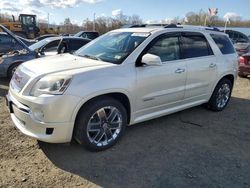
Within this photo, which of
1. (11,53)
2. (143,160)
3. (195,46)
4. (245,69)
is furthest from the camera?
(245,69)

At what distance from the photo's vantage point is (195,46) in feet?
17.2

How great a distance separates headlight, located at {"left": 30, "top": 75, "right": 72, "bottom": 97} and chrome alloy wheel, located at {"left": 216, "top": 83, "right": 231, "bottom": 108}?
3779mm

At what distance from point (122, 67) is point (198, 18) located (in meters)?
42.0

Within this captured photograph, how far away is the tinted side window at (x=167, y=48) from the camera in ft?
14.8

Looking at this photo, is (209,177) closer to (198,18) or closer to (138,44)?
(138,44)

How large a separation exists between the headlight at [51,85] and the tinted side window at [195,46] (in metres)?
2.39

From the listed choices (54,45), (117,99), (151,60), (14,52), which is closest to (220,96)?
(151,60)

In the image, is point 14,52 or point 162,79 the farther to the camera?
point 14,52

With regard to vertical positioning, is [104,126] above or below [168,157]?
above

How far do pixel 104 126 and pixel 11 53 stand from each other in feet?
17.7

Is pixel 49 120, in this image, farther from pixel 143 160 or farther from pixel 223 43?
pixel 223 43

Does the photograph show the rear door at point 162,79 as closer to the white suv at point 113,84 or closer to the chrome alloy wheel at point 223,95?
the white suv at point 113,84

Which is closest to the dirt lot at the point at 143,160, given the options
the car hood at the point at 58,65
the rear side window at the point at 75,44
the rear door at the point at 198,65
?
the rear door at the point at 198,65

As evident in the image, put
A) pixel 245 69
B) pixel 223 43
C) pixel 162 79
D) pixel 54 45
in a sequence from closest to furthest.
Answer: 1. pixel 162 79
2. pixel 223 43
3. pixel 54 45
4. pixel 245 69
